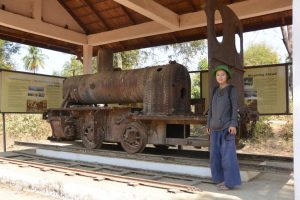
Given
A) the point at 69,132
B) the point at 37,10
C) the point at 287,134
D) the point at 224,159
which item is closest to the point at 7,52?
the point at 37,10

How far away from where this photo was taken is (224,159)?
4.99 metres

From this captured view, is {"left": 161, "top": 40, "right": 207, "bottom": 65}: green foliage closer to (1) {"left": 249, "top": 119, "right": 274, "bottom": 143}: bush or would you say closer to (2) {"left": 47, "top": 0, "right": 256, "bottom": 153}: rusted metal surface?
(1) {"left": 249, "top": 119, "right": 274, "bottom": 143}: bush

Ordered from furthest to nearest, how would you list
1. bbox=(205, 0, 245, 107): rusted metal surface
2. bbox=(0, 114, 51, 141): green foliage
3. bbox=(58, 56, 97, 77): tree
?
bbox=(58, 56, 97, 77): tree < bbox=(0, 114, 51, 141): green foliage < bbox=(205, 0, 245, 107): rusted metal surface

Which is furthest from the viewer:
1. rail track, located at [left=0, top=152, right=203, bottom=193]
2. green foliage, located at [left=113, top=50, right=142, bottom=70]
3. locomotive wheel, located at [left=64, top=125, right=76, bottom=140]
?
green foliage, located at [left=113, top=50, right=142, bottom=70]

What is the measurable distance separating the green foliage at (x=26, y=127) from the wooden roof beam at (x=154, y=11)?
37.2 feet

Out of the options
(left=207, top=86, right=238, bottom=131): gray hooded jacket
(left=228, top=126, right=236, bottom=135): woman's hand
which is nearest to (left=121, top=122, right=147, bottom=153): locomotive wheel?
Answer: (left=207, top=86, right=238, bottom=131): gray hooded jacket

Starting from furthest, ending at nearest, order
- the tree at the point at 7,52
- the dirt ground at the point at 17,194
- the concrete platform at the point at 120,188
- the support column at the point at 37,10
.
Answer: the tree at the point at 7,52 < the support column at the point at 37,10 < the dirt ground at the point at 17,194 < the concrete platform at the point at 120,188

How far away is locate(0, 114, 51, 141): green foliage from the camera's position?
58.7 feet

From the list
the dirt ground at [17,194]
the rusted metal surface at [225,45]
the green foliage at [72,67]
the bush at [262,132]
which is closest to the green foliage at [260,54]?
the green foliage at [72,67]

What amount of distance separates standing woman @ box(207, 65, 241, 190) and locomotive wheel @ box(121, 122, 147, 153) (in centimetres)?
242

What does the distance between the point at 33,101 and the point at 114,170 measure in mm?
5208

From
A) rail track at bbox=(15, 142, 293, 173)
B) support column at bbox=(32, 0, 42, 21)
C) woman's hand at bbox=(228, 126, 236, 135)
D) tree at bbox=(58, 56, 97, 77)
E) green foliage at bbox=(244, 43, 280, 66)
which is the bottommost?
rail track at bbox=(15, 142, 293, 173)

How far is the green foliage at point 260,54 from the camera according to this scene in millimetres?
37031

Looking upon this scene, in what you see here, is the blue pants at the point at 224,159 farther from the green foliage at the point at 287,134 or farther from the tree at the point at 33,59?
the tree at the point at 33,59
